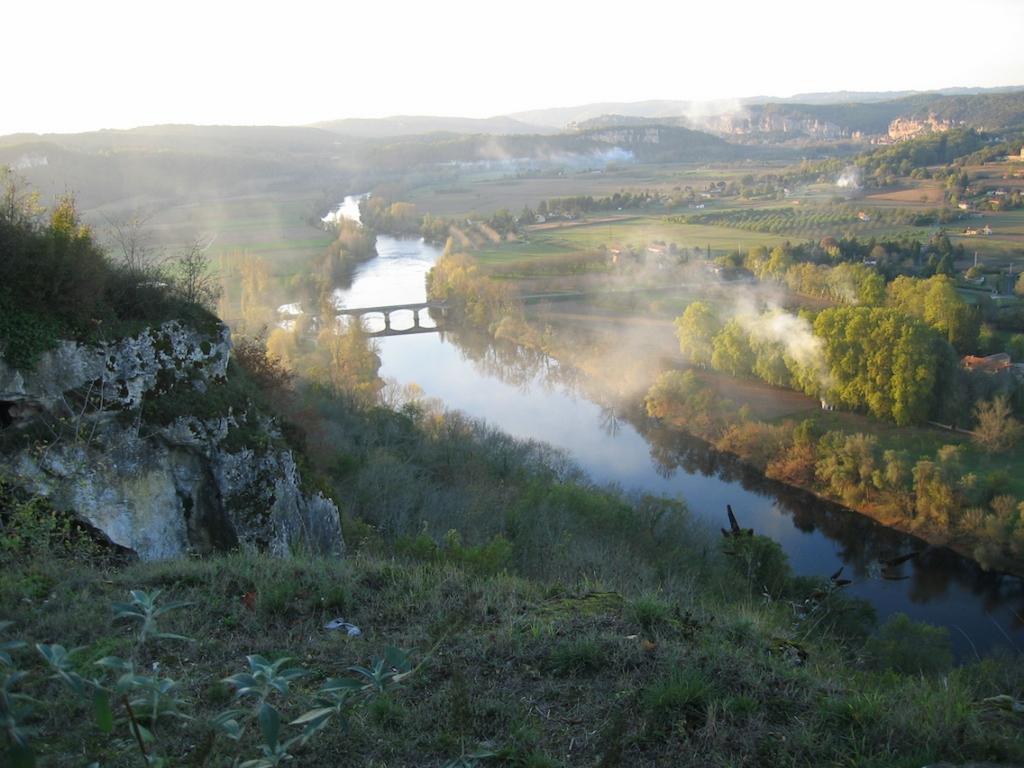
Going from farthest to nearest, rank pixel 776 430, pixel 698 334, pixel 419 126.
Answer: pixel 419 126
pixel 698 334
pixel 776 430

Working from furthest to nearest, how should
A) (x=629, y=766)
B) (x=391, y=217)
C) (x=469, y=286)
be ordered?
1. (x=391, y=217)
2. (x=469, y=286)
3. (x=629, y=766)

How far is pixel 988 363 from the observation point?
1942 centimetres

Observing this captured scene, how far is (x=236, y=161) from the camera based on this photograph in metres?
34.0

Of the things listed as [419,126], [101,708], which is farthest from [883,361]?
[419,126]

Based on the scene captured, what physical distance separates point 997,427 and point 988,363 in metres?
3.86

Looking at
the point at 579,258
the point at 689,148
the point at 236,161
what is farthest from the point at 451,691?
the point at 689,148

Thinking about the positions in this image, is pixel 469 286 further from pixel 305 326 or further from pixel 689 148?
pixel 689 148

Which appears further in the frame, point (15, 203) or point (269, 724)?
point (15, 203)

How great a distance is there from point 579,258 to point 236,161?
15552mm

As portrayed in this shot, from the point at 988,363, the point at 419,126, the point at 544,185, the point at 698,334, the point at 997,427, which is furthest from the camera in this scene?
the point at 419,126

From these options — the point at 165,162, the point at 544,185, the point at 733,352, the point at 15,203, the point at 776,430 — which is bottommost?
the point at 776,430

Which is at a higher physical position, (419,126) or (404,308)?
(419,126)

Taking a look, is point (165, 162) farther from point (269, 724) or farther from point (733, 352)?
point (269, 724)

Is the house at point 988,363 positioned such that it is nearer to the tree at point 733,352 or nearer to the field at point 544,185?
the tree at point 733,352
